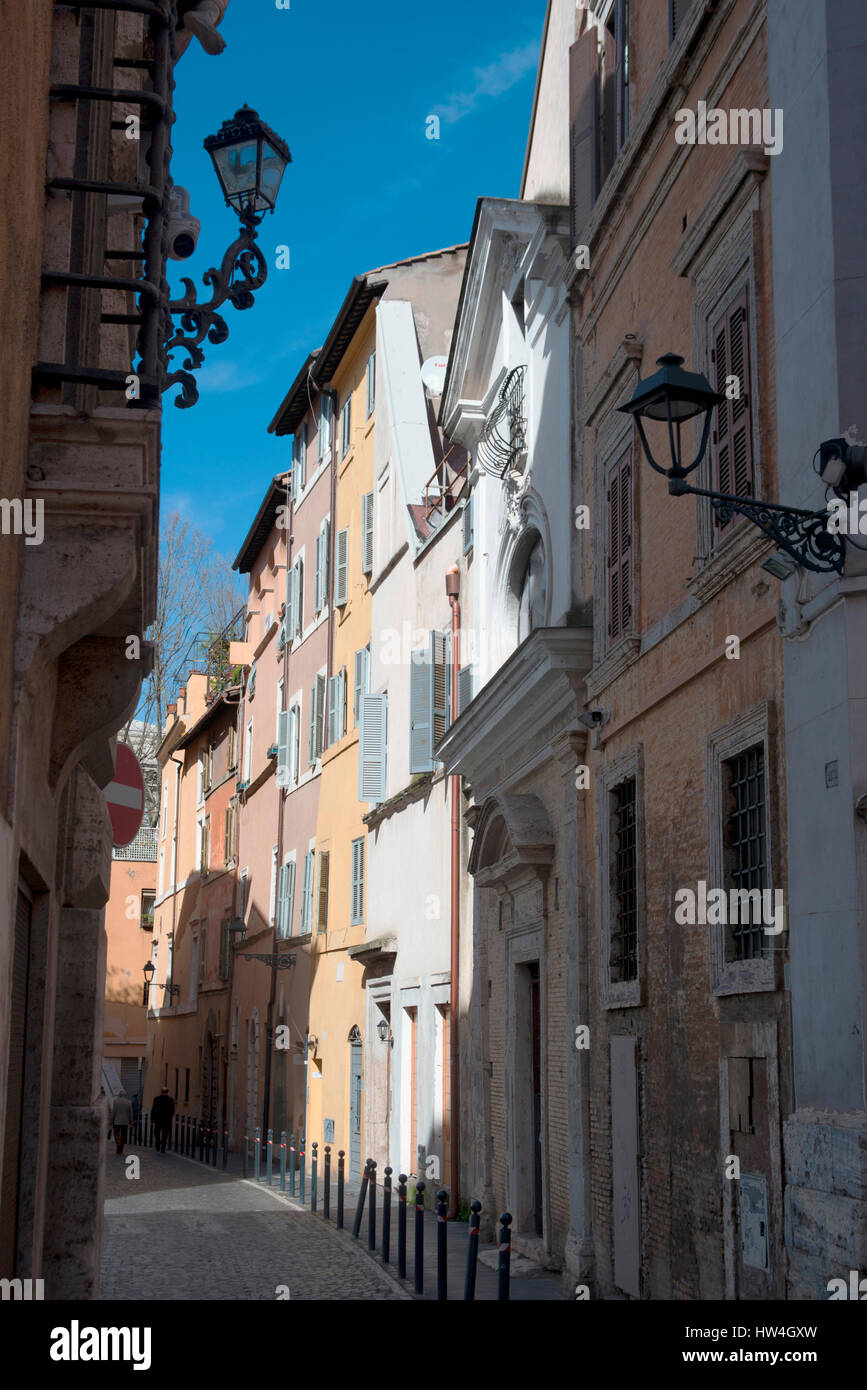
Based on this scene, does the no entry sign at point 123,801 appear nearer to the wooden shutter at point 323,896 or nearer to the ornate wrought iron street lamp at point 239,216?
the ornate wrought iron street lamp at point 239,216

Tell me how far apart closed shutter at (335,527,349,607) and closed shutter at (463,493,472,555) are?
7806mm

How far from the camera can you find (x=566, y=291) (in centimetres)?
1535

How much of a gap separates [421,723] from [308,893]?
8.69 m

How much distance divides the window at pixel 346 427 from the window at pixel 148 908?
89.6ft

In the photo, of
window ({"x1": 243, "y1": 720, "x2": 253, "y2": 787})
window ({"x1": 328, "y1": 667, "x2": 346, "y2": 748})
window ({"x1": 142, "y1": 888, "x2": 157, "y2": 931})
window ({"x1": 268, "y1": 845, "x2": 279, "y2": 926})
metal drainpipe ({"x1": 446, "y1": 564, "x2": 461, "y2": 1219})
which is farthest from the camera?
window ({"x1": 142, "y1": 888, "x2": 157, "y2": 931})

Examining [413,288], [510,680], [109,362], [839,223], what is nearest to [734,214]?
[839,223]

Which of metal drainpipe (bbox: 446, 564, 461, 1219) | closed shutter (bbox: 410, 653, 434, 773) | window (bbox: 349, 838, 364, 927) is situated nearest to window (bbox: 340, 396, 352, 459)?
window (bbox: 349, 838, 364, 927)

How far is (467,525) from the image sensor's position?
20.2 m

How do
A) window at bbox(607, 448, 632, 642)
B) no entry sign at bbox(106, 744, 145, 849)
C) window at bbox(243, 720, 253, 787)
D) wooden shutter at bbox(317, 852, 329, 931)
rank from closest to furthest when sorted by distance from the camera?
1. no entry sign at bbox(106, 744, 145, 849)
2. window at bbox(607, 448, 632, 642)
3. wooden shutter at bbox(317, 852, 329, 931)
4. window at bbox(243, 720, 253, 787)

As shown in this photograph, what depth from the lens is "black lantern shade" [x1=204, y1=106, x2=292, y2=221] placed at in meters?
9.57

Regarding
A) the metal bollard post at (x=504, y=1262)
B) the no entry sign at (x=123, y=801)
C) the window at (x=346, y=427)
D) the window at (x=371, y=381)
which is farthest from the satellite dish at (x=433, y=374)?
the metal bollard post at (x=504, y=1262)

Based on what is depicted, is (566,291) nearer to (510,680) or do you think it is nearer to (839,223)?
(510,680)

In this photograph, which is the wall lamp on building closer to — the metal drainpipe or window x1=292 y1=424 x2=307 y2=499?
the metal drainpipe

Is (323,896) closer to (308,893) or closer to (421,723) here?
(308,893)
